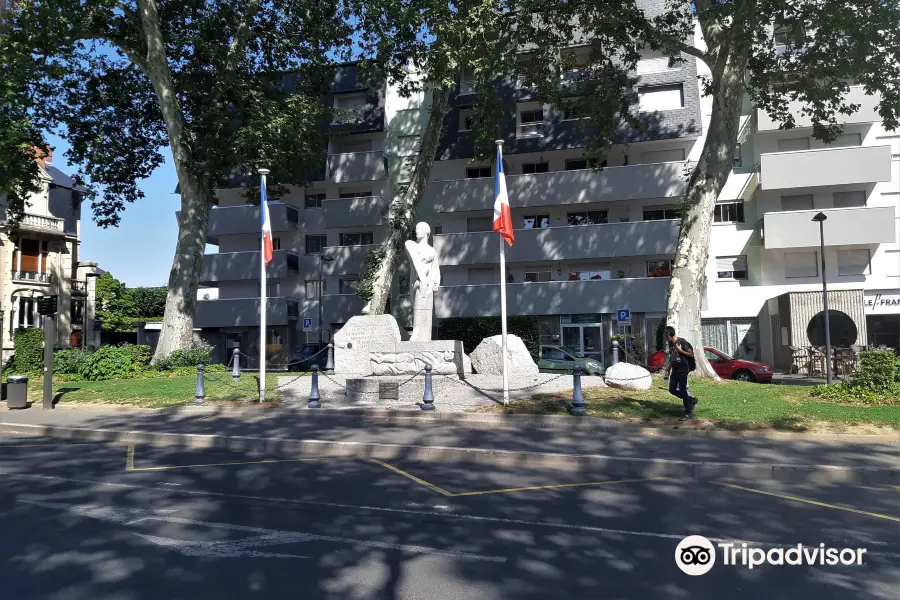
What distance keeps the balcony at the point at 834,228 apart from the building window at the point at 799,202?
4.40 feet

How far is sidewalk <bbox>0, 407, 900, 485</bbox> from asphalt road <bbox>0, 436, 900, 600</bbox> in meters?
0.58

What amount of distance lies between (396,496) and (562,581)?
10.1 ft

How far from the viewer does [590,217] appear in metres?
36.4

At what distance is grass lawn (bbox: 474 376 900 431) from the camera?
1194cm

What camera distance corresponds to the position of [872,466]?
28.9ft

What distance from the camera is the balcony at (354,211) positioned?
37.9 meters

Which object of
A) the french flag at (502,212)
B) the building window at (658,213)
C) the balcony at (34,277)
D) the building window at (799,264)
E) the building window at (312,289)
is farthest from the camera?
the balcony at (34,277)

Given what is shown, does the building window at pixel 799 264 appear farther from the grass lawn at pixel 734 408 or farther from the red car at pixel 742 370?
the grass lawn at pixel 734 408

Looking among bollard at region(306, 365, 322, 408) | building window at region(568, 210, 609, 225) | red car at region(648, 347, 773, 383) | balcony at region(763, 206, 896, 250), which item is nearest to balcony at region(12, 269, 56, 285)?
building window at region(568, 210, 609, 225)

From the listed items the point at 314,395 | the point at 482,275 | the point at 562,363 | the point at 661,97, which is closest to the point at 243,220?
the point at 482,275

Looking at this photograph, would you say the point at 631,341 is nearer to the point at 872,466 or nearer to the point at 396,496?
the point at 872,466

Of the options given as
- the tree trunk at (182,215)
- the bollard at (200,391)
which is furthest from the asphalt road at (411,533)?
the tree trunk at (182,215)

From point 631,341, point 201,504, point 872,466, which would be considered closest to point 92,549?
point 201,504

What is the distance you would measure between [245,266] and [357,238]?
6.67m
